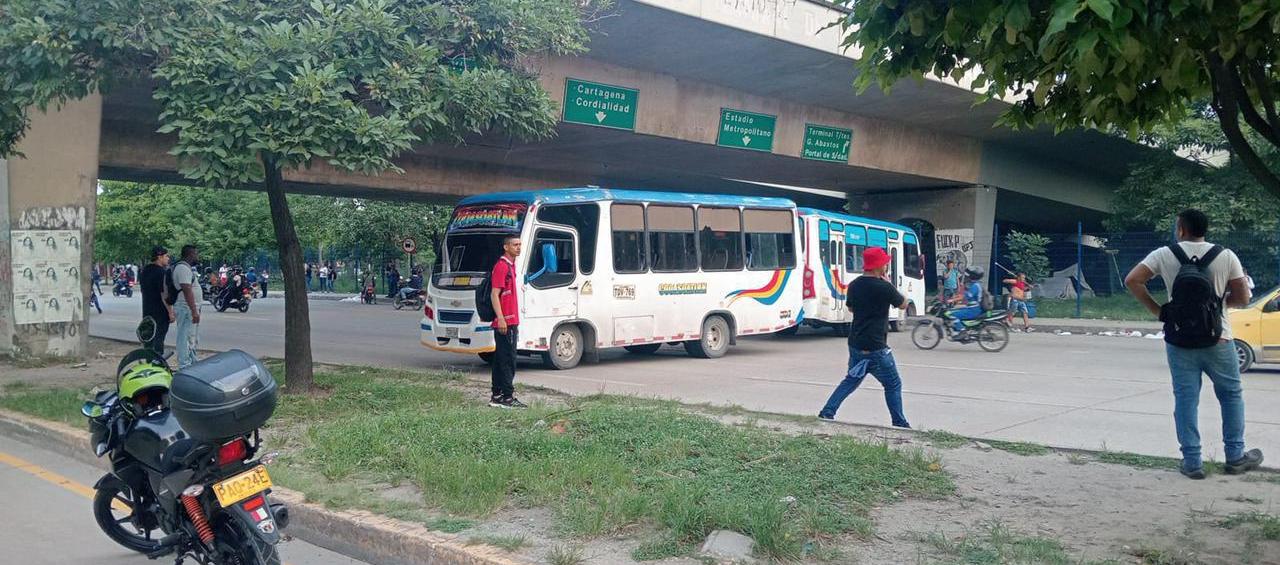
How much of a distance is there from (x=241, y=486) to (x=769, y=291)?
49.6 ft

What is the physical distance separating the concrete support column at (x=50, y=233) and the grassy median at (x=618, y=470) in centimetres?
708

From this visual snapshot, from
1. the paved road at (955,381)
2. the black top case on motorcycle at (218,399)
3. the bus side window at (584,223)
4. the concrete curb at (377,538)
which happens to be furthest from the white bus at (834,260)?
the black top case on motorcycle at (218,399)

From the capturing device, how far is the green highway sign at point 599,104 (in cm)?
1931

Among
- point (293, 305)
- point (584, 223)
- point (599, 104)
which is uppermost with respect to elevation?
point (599, 104)

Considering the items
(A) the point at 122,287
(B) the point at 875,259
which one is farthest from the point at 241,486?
(A) the point at 122,287

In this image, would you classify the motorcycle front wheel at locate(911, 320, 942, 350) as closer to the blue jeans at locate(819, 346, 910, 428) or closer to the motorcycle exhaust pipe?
the blue jeans at locate(819, 346, 910, 428)

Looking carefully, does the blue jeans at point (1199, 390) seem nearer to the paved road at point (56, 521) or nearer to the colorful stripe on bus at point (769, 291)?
the paved road at point (56, 521)

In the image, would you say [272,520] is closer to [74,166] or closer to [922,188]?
[74,166]

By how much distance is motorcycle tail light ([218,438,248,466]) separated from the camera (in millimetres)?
4582

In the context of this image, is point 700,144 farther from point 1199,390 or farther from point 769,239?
point 1199,390

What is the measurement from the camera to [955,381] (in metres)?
13.9

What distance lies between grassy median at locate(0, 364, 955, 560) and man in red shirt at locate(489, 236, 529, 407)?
2.52 feet

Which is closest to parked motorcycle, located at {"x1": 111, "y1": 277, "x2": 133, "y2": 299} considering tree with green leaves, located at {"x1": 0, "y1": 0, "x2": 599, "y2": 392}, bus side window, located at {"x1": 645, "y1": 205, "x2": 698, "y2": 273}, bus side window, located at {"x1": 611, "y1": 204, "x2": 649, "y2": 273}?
bus side window, located at {"x1": 645, "y1": 205, "x2": 698, "y2": 273}

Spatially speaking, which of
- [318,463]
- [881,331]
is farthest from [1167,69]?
[318,463]
